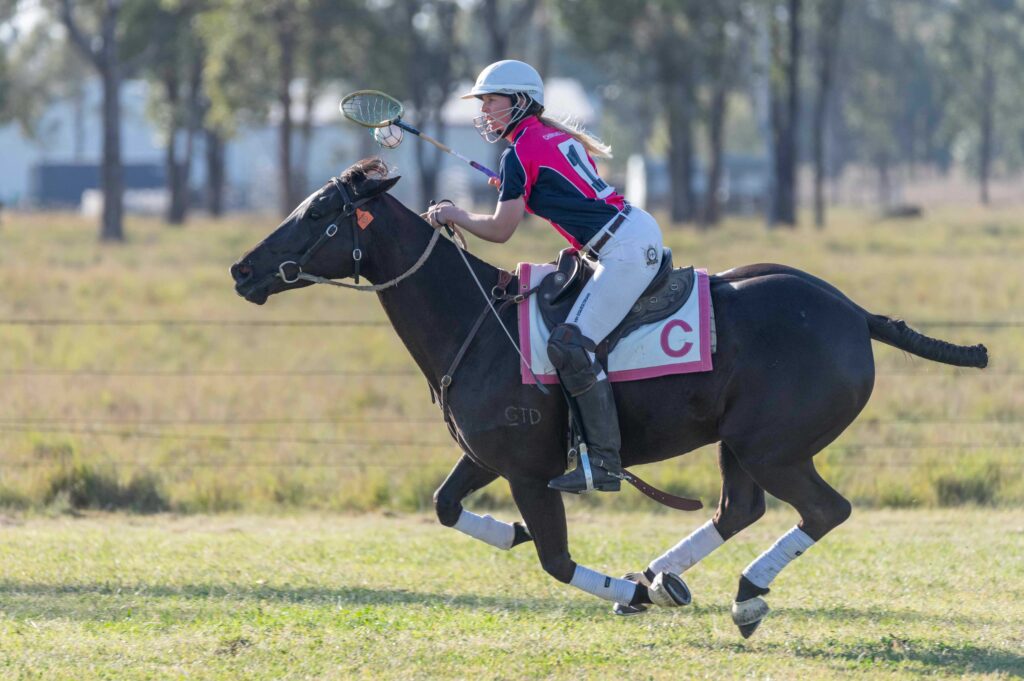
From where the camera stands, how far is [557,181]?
737cm

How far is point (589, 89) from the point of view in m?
122

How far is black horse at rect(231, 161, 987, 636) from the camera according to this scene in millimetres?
7406

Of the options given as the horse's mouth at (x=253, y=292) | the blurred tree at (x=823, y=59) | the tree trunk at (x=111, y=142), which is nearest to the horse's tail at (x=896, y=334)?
the horse's mouth at (x=253, y=292)

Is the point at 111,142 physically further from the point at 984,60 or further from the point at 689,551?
the point at 984,60

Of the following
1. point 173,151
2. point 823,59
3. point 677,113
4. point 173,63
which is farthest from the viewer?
point 823,59

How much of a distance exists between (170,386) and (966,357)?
1065 cm

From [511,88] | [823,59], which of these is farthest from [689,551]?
[823,59]

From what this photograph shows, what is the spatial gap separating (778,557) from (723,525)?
41 centimetres

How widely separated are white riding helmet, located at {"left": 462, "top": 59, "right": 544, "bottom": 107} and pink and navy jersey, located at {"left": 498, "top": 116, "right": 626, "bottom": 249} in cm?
15

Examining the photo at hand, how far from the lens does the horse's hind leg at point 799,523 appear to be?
7.46 metres

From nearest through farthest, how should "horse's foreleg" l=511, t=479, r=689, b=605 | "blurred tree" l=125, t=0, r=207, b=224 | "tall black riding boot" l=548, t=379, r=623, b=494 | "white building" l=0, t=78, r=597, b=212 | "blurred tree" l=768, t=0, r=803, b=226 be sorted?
"tall black riding boot" l=548, t=379, r=623, b=494, "horse's foreleg" l=511, t=479, r=689, b=605, "blurred tree" l=768, t=0, r=803, b=226, "blurred tree" l=125, t=0, r=207, b=224, "white building" l=0, t=78, r=597, b=212

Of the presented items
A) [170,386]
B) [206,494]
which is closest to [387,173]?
[206,494]

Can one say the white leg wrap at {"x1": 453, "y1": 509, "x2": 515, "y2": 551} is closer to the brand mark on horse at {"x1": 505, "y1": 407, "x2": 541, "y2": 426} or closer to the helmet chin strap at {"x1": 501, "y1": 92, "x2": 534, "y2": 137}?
the brand mark on horse at {"x1": 505, "y1": 407, "x2": 541, "y2": 426}

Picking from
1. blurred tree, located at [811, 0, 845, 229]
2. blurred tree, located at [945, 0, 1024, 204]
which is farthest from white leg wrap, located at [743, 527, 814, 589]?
blurred tree, located at [945, 0, 1024, 204]
